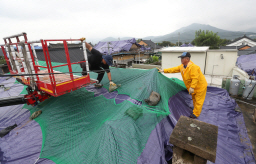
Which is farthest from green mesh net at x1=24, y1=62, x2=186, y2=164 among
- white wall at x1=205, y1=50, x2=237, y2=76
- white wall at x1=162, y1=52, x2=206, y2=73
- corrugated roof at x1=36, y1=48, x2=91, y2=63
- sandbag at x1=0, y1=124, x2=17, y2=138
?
corrugated roof at x1=36, y1=48, x2=91, y2=63

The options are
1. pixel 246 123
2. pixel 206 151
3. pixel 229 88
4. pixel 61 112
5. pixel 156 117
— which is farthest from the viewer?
pixel 229 88

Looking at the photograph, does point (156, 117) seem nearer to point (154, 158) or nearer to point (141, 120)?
point (141, 120)

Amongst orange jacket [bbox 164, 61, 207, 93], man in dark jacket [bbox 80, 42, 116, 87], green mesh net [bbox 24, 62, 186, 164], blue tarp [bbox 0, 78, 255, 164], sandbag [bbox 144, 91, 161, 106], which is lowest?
blue tarp [bbox 0, 78, 255, 164]

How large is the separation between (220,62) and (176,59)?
329 cm

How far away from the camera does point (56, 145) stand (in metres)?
2.37

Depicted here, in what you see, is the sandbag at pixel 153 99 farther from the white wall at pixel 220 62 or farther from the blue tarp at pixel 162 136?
the white wall at pixel 220 62

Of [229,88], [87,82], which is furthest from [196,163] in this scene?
[229,88]

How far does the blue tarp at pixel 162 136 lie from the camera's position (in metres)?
2.24

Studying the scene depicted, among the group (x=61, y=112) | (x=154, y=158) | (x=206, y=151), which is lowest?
(x=154, y=158)

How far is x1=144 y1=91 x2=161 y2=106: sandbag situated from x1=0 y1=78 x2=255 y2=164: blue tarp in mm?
253

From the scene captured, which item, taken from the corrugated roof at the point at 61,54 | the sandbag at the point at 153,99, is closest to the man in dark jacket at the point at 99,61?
the sandbag at the point at 153,99

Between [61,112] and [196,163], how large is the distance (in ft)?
10.1

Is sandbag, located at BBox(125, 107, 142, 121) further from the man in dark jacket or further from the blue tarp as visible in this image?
the man in dark jacket

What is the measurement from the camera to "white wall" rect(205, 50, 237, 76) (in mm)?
9438
